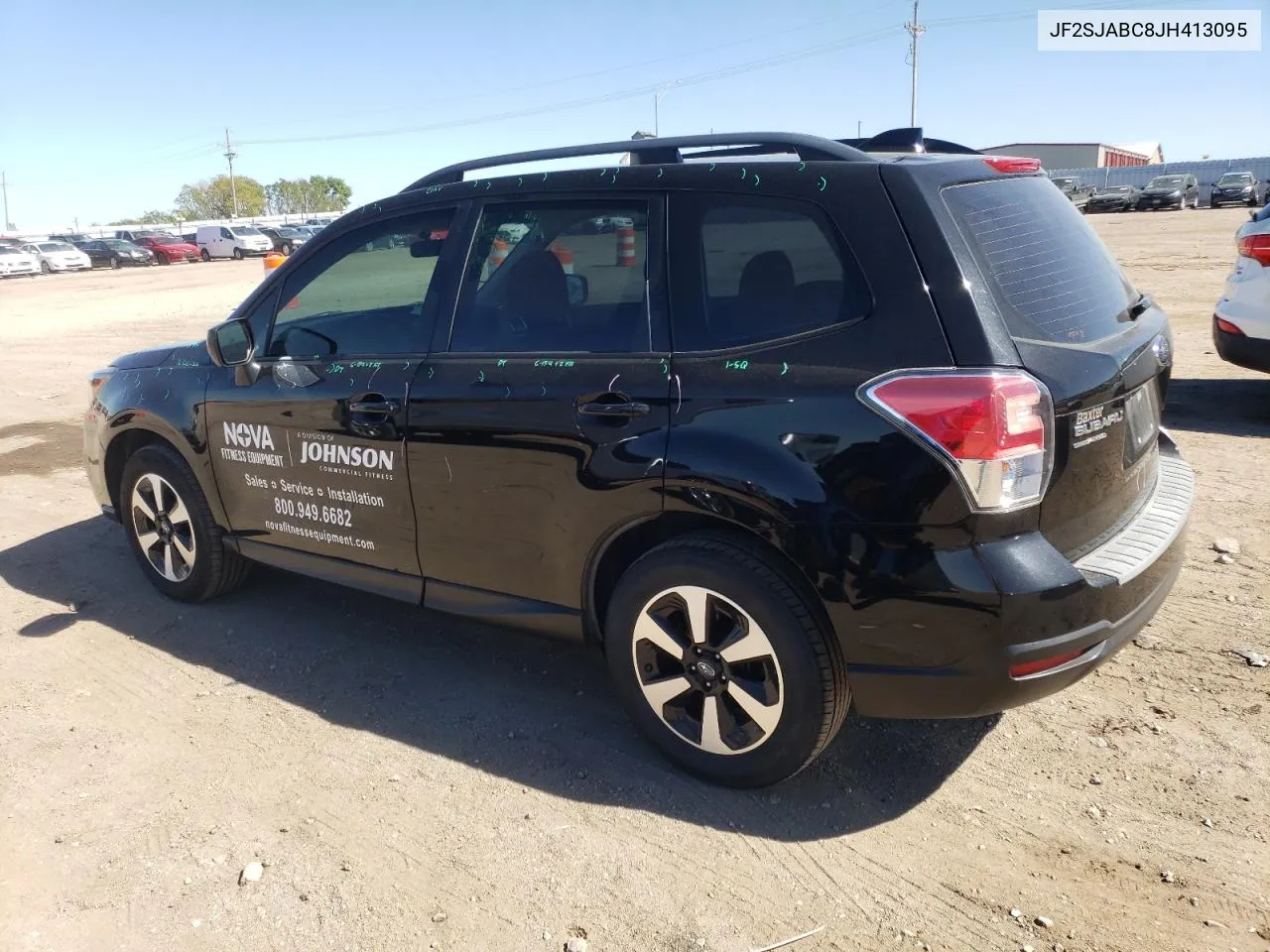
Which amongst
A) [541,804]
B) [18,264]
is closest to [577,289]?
[541,804]

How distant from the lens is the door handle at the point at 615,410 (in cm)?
305

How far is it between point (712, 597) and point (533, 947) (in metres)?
1.05

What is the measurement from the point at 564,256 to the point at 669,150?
50cm

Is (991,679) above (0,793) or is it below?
above

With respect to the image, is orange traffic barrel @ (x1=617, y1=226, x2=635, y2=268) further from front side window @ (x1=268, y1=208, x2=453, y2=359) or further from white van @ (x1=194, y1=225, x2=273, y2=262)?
white van @ (x1=194, y1=225, x2=273, y2=262)

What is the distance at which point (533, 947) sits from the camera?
255 cm

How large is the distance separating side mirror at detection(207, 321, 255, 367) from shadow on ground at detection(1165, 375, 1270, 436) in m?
5.51

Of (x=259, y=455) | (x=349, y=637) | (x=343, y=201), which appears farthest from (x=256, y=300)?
(x=343, y=201)

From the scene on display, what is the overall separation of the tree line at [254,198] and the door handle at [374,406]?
12333 centimetres

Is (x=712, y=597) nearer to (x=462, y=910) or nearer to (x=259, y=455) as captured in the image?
(x=462, y=910)

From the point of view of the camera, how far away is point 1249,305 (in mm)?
6836

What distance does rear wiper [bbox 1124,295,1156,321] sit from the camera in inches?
129

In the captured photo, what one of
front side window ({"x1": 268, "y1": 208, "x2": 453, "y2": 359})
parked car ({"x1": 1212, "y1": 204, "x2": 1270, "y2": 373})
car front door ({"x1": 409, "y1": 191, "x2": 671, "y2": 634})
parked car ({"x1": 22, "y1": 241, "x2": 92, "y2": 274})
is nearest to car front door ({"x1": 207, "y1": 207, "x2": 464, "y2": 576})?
front side window ({"x1": 268, "y1": 208, "x2": 453, "y2": 359})

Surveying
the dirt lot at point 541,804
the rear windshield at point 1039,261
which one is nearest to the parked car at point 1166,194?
the dirt lot at point 541,804
